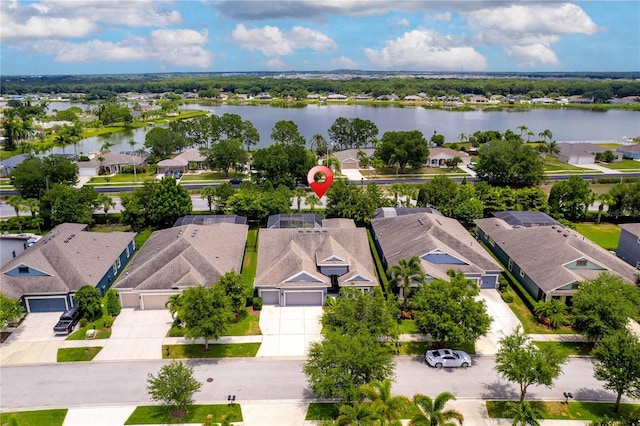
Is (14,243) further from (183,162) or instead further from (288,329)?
(183,162)

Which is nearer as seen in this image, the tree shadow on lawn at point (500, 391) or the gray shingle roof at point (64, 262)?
the tree shadow on lawn at point (500, 391)

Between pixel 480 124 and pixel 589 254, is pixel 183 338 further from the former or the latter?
pixel 480 124

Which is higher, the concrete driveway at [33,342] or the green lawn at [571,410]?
the concrete driveway at [33,342]

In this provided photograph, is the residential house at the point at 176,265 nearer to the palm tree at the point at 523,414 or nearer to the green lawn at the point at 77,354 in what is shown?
the green lawn at the point at 77,354

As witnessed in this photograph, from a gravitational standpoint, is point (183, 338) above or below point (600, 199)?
below

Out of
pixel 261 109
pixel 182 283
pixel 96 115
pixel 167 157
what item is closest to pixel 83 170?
pixel 167 157

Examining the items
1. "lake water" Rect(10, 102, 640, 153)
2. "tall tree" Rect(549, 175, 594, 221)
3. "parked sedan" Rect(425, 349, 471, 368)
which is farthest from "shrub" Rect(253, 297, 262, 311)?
"lake water" Rect(10, 102, 640, 153)

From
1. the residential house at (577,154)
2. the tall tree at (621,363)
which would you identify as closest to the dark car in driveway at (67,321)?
the tall tree at (621,363)
